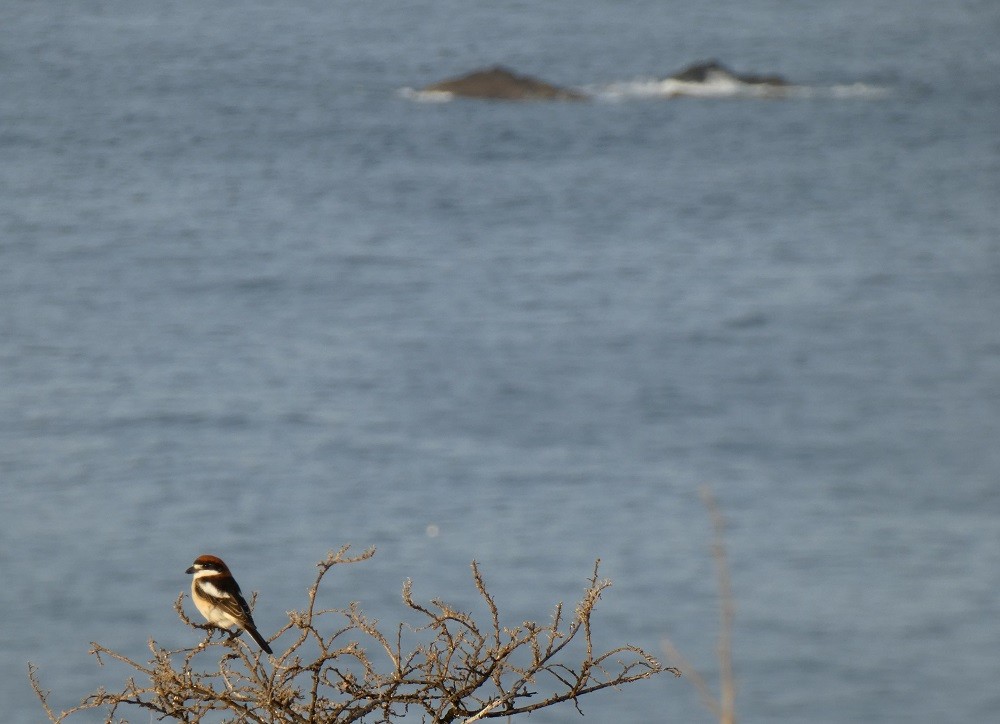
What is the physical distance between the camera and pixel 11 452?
36.5 m

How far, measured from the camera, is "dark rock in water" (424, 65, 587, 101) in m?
62.0

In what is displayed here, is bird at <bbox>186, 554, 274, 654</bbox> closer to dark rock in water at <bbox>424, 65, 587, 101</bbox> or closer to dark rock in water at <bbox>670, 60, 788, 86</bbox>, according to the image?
dark rock in water at <bbox>424, 65, 587, 101</bbox>

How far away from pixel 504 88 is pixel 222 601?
56906 millimetres

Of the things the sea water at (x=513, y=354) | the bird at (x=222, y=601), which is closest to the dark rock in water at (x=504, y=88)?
the sea water at (x=513, y=354)

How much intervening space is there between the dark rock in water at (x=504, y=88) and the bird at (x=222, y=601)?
56.3m

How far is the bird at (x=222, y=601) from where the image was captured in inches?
249

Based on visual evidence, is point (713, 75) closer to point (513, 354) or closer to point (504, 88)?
point (504, 88)

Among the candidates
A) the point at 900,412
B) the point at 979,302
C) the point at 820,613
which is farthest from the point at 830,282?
the point at 820,613

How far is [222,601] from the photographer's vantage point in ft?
21.1

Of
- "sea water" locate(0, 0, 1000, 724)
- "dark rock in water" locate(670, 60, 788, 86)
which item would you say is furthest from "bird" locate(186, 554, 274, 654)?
"dark rock in water" locate(670, 60, 788, 86)

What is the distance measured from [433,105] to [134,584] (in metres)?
32.9

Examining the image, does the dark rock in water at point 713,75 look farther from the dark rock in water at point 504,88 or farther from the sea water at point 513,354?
the dark rock in water at point 504,88

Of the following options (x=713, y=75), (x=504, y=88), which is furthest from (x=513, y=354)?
(x=713, y=75)

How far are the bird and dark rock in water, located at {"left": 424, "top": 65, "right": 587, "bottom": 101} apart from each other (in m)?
56.3
